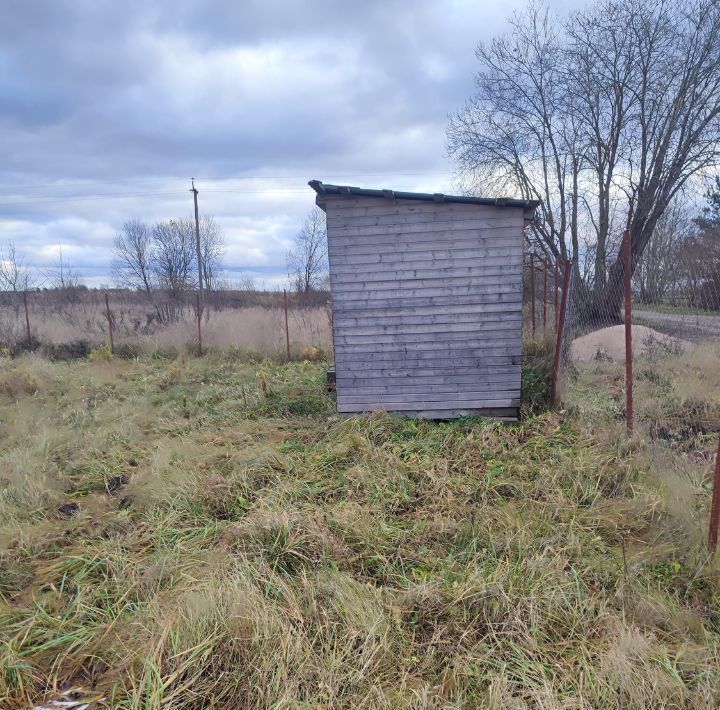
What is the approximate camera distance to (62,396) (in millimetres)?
8703

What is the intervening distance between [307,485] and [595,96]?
14.5m

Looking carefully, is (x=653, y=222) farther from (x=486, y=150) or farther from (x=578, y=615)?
(x=578, y=615)

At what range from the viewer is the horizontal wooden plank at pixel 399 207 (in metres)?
6.18

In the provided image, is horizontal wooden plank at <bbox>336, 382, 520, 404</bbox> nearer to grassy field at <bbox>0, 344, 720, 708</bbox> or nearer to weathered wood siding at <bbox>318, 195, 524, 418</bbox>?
weathered wood siding at <bbox>318, 195, 524, 418</bbox>

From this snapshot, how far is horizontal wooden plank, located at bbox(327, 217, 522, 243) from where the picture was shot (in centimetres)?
622

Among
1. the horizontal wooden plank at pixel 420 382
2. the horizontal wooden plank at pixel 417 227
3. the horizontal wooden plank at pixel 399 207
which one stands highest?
the horizontal wooden plank at pixel 399 207

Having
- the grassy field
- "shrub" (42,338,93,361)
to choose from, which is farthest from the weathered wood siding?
"shrub" (42,338,93,361)

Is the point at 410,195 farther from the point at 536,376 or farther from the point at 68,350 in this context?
the point at 68,350

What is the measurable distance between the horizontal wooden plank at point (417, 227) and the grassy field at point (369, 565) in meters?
2.42

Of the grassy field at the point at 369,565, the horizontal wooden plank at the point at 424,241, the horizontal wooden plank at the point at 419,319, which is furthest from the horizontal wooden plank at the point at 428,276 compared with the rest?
the grassy field at the point at 369,565

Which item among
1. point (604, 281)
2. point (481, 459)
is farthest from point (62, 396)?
point (604, 281)

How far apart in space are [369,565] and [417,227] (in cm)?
428

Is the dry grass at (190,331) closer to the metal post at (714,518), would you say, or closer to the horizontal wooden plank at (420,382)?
the horizontal wooden plank at (420,382)

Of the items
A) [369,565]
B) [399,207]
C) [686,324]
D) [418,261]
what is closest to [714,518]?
[369,565]
